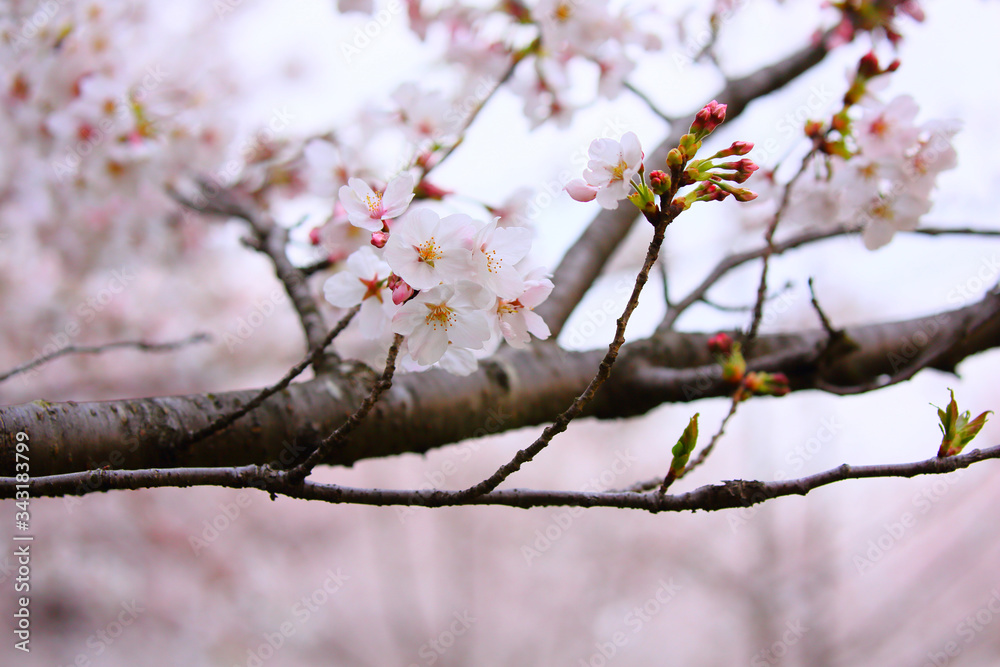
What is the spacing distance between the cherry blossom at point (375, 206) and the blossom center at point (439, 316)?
0.10m

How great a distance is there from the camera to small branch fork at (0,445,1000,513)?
479 millimetres

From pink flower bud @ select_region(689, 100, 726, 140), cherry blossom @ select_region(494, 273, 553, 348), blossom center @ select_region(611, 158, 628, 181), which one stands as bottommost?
cherry blossom @ select_region(494, 273, 553, 348)

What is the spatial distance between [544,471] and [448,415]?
5743mm

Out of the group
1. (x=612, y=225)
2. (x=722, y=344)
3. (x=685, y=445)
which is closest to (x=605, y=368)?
(x=685, y=445)

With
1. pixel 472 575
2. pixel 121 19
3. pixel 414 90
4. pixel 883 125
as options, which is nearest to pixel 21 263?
pixel 121 19

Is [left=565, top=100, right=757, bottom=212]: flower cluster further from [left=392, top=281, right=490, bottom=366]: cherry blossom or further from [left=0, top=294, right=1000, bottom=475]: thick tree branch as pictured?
[left=0, top=294, right=1000, bottom=475]: thick tree branch

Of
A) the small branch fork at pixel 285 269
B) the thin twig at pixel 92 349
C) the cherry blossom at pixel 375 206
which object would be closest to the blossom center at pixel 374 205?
the cherry blossom at pixel 375 206

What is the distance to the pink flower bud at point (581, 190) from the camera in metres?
0.57

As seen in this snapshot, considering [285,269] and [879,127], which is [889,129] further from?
[285,269]

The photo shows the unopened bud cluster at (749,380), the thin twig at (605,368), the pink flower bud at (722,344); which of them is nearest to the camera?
the thin twig at (605,368)

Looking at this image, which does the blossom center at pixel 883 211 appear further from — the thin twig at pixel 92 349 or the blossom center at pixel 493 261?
the thin twig at pixel 92 349

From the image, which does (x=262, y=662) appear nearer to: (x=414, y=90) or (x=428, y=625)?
(x=428, y=625)

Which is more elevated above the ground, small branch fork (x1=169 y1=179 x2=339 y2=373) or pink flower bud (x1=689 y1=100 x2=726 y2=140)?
pink flower bud (x1=689 y1=100 x2=726 y2=140)

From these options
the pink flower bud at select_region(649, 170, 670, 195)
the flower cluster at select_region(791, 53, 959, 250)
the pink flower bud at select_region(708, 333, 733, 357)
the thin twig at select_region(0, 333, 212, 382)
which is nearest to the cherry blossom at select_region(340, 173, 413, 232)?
the pink flower bud at select_region(649, 170, 670, 195)
